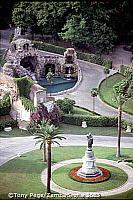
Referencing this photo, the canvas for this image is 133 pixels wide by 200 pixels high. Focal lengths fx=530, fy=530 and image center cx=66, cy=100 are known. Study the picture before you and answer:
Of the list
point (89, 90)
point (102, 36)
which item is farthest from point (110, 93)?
point (102, 36)

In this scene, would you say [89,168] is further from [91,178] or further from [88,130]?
[88,130]

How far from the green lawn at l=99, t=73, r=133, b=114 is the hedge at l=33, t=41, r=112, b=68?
3.72 metres

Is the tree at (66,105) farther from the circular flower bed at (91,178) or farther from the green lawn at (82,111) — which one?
the circular flower bed at (91,178)

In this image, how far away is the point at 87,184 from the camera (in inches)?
1464

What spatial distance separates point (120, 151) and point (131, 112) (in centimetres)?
1066

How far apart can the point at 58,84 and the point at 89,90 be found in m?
6.23

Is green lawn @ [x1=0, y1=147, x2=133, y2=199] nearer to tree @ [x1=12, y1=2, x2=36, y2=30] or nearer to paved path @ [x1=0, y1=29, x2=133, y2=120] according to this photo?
paved path @ [x1=0, y1=29, x2=133, y2=120]

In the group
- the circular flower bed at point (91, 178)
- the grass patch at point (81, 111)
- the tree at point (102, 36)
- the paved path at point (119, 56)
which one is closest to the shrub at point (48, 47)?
the tree at point (102, 36)

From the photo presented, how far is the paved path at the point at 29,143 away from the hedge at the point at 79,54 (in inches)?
913

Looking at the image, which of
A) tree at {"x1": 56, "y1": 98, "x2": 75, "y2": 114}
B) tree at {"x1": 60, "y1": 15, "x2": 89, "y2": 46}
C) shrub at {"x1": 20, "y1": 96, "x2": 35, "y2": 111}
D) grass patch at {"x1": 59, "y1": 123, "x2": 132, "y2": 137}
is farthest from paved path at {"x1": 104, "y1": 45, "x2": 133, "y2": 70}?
shrub at {"x1": 20, "y1": 96, "x2": 35, "y2": 111}

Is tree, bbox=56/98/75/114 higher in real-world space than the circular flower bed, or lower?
higher

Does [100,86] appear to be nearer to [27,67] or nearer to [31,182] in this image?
[27,67]

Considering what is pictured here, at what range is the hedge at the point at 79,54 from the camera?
6993cm

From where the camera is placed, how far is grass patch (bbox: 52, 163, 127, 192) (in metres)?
36.6
